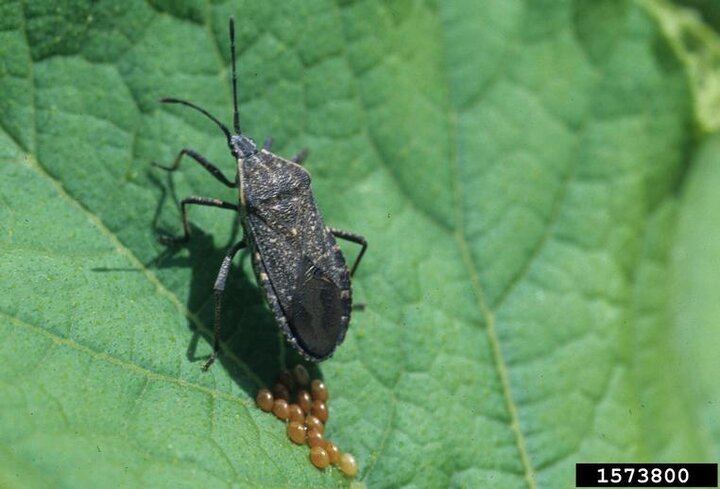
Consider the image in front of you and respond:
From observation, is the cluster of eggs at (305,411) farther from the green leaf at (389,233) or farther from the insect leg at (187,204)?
the insect leg at (187,204)

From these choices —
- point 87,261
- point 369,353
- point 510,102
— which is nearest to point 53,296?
point 87,261

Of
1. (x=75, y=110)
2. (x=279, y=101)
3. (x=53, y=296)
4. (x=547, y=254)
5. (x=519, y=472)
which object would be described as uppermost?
(x=279, y=101)

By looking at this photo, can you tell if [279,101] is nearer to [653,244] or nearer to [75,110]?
[75,110]

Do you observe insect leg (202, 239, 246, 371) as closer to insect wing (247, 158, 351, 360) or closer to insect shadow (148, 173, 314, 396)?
insect shadow (148, 173, 314, 396)

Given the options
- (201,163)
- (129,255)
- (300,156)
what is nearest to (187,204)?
(201,163)

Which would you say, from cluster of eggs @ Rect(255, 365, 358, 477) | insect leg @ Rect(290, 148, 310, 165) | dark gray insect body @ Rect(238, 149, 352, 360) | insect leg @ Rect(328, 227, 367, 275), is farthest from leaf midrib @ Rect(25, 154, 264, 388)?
insect leg @ Rect(290, 148, 310, 165)
